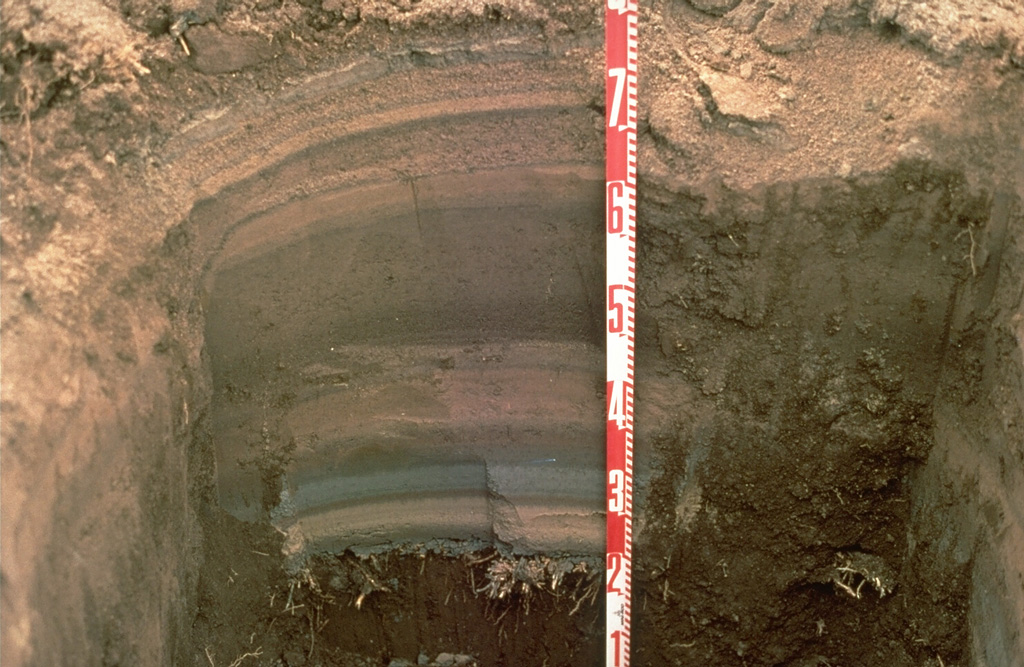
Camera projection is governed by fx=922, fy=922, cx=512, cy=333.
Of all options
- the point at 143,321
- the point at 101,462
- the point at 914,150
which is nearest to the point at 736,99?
the point at 914,150

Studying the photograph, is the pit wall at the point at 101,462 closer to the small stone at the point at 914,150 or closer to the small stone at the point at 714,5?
the small stone at the point at 714,5

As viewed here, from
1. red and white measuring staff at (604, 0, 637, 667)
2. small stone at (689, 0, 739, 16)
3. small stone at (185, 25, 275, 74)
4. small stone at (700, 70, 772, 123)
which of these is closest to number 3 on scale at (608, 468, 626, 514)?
red and white measuring staff at (604, 0, 637, 667)

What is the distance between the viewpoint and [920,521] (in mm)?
3000

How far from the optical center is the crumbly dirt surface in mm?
2490

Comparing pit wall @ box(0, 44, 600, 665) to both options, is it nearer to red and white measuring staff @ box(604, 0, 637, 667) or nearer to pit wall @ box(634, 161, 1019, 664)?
red and white measuring staff @ box(604, 0, 637, 667)

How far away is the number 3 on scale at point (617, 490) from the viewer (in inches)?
120

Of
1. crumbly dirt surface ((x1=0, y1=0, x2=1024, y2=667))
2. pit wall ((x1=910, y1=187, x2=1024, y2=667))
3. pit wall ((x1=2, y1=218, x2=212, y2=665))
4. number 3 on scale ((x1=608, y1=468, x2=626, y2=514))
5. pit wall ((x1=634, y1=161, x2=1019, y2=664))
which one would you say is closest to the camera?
pit wall ((x1=2, y1=218, x2=212, y2=665))

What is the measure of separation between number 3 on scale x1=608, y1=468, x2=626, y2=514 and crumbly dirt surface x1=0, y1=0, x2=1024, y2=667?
0.25 feet

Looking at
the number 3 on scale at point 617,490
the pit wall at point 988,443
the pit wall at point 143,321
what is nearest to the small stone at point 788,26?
the pit wall at point 143,321

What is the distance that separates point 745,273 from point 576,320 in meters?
0.54

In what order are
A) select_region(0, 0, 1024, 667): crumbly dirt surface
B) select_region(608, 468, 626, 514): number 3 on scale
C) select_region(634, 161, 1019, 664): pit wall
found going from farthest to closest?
select_region(608, 468, 626, 514): number 3 on scale < select_region(634, 161, 1019, 664): pit wall < select_region(0, 0, 1024, 667): crumbly dirt surface

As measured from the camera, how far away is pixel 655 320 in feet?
9.56

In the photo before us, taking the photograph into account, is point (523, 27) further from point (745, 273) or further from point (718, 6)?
point (745, 273)

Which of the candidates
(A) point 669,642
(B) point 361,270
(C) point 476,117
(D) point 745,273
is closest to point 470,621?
(A) point 669,642
